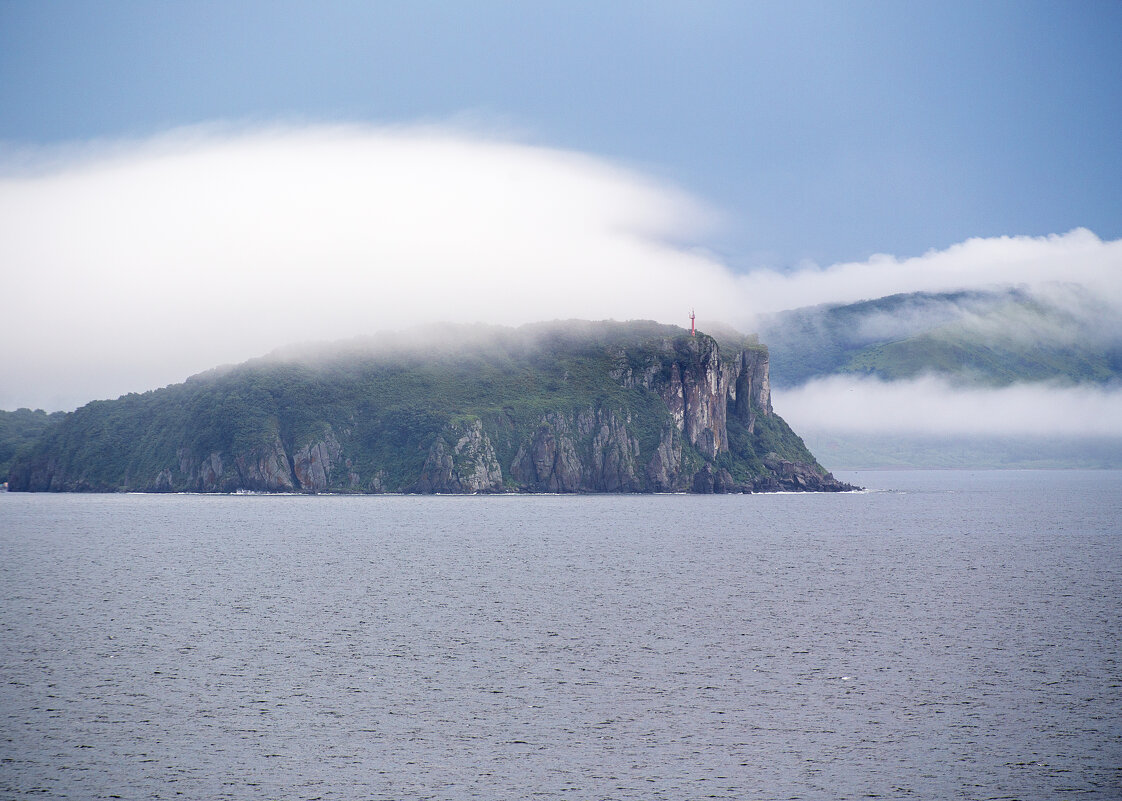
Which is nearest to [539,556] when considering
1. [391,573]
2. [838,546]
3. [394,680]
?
[391,573]

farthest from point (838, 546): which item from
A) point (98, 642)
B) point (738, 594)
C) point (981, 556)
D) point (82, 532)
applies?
point (82, 532)

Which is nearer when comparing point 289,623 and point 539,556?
point 289,623

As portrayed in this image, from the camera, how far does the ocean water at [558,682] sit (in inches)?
1455

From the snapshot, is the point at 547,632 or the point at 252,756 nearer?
the point at 252,756

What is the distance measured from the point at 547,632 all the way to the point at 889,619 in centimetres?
2774

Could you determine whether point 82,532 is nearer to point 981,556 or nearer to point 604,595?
point 604,595

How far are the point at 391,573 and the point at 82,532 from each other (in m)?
90.3

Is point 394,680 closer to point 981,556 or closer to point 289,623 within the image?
point 289,623

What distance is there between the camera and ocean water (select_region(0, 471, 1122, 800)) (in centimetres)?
3697

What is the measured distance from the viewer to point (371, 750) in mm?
39906

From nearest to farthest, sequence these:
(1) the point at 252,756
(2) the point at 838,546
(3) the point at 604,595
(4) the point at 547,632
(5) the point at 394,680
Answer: (1) the point at 252,756
(5) the point at 394,680
(4) the point at 547,632
(3) the point at 604,595
(2) the point at 838,546

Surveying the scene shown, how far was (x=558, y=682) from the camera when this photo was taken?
51.3 metres

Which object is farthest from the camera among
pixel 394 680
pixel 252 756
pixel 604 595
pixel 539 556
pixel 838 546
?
pixel 838 546

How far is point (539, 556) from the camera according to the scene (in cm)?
12038
